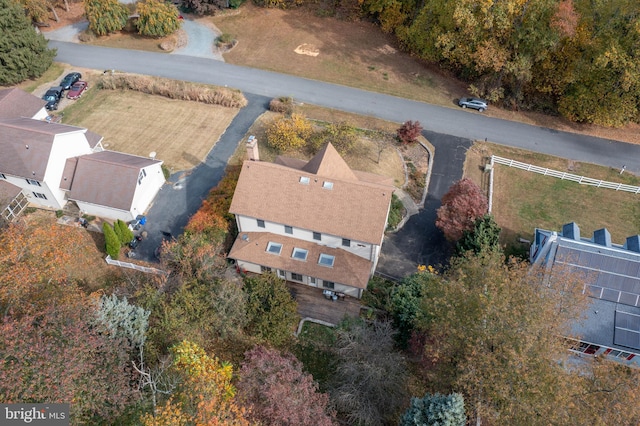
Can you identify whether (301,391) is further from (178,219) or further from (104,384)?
(178,219)

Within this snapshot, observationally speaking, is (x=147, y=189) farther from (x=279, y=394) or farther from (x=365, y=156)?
(x=279, y=394)

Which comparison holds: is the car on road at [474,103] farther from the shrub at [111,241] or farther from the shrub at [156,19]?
the shrub at [111,241]

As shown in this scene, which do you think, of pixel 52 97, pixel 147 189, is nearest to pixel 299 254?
pixel 147 189

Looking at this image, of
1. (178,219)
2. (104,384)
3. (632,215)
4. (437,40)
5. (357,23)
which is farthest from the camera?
(357,23)

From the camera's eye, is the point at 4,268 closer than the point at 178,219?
Yes

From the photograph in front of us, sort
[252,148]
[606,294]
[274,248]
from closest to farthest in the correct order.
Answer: [606,294] < [274,248] < [252,148]

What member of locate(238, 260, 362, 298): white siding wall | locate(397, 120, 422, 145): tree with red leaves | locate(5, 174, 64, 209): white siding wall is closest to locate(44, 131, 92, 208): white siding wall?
locate(5, 174, 64, 209): white siding wall

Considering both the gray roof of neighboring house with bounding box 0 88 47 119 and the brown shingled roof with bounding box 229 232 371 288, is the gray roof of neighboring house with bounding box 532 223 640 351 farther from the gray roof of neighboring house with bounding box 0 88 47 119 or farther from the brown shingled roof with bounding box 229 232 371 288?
the gray roof of neighboring house with bounding box 0 88 47 119

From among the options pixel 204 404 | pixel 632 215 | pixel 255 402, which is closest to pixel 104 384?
pixel 204 404
